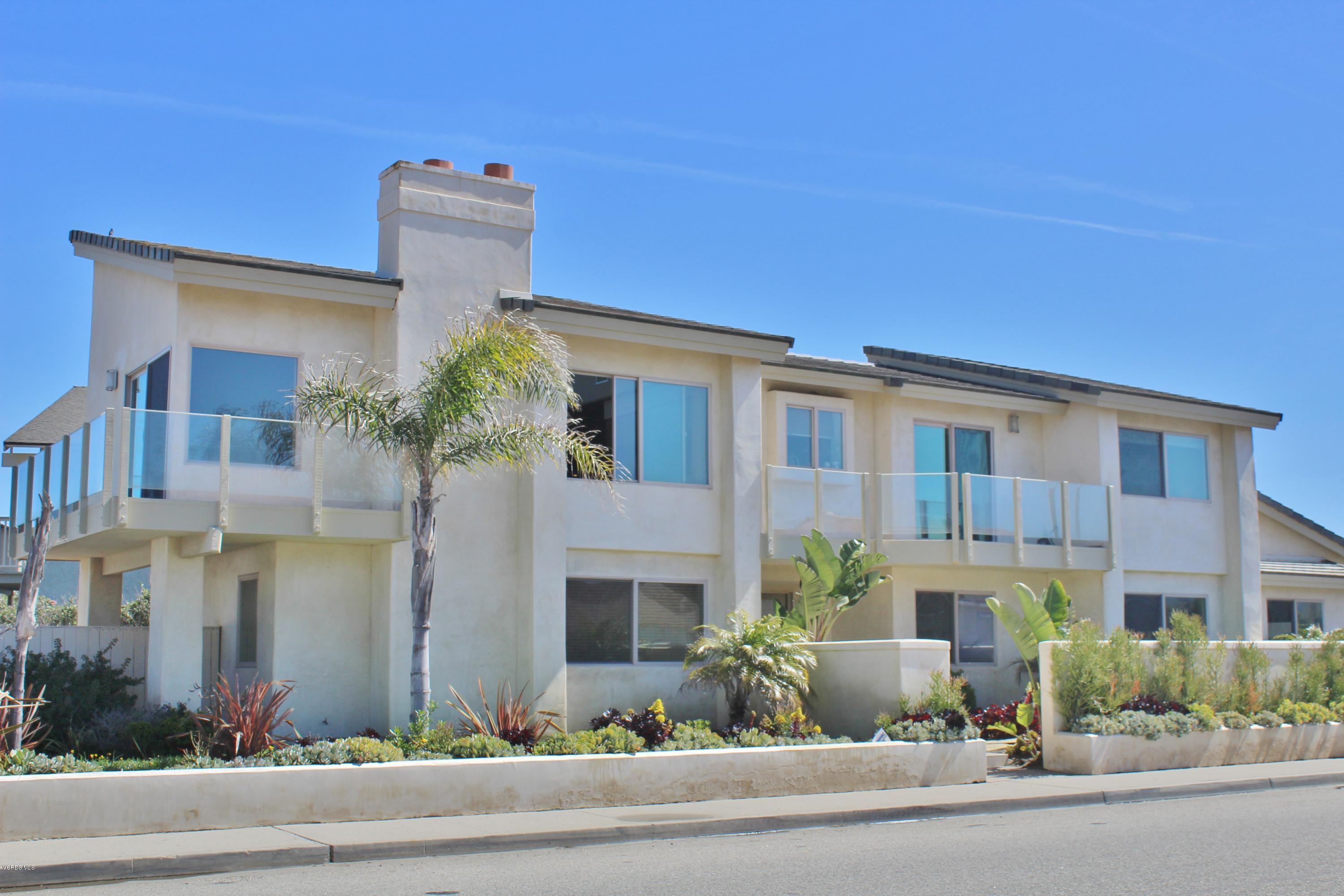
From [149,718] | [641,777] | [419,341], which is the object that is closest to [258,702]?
[149,718]

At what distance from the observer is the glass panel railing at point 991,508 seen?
21.4 m

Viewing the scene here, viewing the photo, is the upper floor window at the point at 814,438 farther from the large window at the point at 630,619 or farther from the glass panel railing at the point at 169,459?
the glass panel railing at the point at 169,459

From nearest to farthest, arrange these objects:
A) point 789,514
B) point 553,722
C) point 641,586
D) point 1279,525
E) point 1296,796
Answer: point 1296,796, point 553,722, point 641,586, point 789,514, point 1279,525

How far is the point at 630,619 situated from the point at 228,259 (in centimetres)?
749

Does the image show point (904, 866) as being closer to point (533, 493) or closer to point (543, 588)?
point (543, 588)

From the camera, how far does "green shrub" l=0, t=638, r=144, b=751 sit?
50.2ft

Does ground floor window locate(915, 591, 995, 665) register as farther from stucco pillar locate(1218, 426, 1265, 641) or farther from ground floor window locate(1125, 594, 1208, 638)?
stucco pillar locate(1218, 426, 1265, 641)

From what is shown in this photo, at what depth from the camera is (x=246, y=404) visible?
16.5 metres

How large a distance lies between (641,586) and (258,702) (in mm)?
6727

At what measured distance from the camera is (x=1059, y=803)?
14344 millimetres

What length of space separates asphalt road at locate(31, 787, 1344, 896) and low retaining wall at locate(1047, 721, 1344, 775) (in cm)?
384

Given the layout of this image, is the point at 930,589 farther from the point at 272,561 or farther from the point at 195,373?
the point at 195,373

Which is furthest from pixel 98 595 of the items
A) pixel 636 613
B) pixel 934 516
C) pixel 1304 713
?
pixel 1304 713

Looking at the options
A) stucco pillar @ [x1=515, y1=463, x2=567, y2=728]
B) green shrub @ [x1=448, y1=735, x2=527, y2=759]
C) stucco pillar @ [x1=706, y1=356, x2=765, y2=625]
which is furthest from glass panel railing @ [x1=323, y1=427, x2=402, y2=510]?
stucco pillar @ [x1=706, y1=356, x2=765, y2=625]
